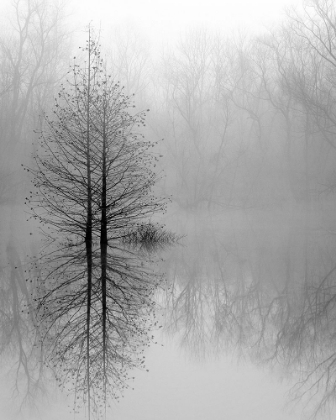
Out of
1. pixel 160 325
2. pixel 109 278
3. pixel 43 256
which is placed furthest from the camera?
pixel 43 256

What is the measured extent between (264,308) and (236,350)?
1562 mm

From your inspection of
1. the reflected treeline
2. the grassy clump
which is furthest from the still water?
the grassy clump

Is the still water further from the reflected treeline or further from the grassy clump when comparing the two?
the grassy clump

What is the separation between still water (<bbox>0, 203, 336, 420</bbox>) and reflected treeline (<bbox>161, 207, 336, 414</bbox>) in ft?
0.03

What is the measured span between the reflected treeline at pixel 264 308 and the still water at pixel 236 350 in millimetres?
10

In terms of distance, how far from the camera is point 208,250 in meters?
11.4

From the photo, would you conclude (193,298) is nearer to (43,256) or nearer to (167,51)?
(43,256)

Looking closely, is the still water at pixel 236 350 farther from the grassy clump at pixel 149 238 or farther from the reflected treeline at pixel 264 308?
the grassy clump at pixel 149 238

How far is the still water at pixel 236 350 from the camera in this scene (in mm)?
2957

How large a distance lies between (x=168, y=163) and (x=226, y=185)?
374cm

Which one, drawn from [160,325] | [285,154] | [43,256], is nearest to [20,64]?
[285,154]

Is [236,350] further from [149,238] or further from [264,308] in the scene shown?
[149,238]

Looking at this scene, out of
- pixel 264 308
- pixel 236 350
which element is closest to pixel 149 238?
pixel 264 308

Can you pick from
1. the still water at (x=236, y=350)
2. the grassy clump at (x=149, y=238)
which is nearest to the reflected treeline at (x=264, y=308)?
the still water at (x=236, y=350)
